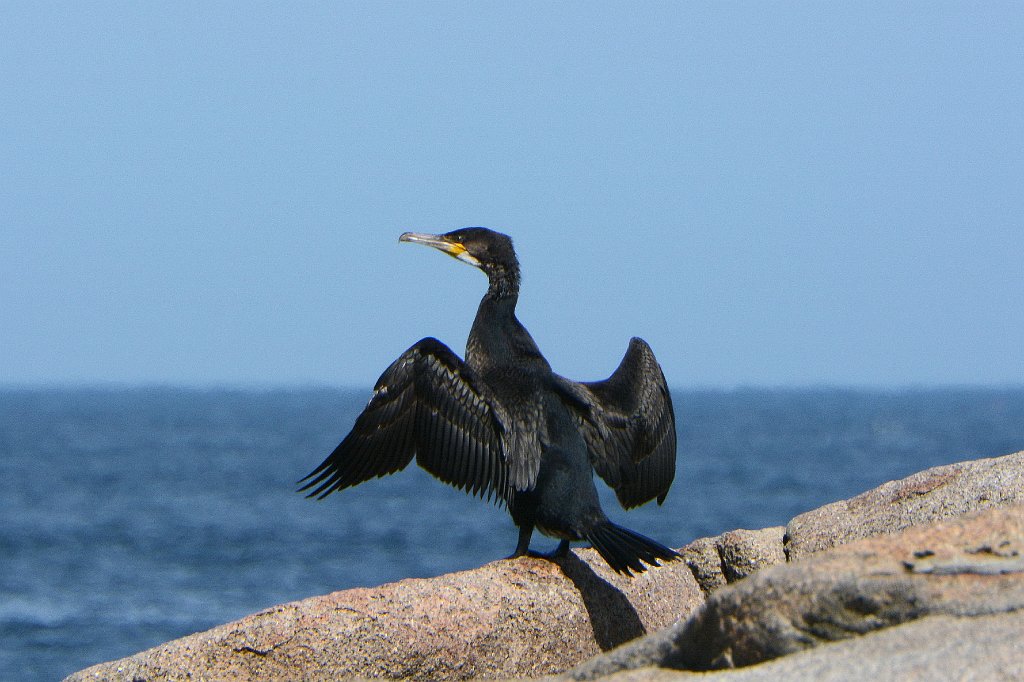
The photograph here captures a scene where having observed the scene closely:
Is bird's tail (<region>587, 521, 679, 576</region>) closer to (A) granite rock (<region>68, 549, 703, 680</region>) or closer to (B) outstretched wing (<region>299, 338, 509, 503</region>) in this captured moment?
(A) granite rock (<region>68, 549, 703, 680</region>)

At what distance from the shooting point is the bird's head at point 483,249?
22.0 ft

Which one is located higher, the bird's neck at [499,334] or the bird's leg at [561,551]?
the bird's neck at [499,334]

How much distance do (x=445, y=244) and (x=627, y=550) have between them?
1.99 meters

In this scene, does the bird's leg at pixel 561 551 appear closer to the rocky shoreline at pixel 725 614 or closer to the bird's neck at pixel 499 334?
the rocky shoreline at pixel 725 614

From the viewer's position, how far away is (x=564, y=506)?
235 inches

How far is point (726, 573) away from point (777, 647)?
2717 millimetres

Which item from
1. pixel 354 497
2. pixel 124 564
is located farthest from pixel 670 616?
pixel 354 497

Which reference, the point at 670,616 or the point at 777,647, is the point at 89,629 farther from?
the point at 777,647

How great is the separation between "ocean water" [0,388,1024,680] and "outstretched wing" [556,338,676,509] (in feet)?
33.1

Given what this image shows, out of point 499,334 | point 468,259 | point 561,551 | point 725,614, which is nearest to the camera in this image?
point 725,614

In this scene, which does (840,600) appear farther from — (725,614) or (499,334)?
(499,334)

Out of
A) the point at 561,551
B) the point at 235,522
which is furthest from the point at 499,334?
the point at 235,522

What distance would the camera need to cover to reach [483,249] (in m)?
6.74

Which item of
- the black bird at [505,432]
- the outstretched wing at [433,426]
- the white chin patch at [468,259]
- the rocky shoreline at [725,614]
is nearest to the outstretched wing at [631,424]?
the black bird at [505,432]
